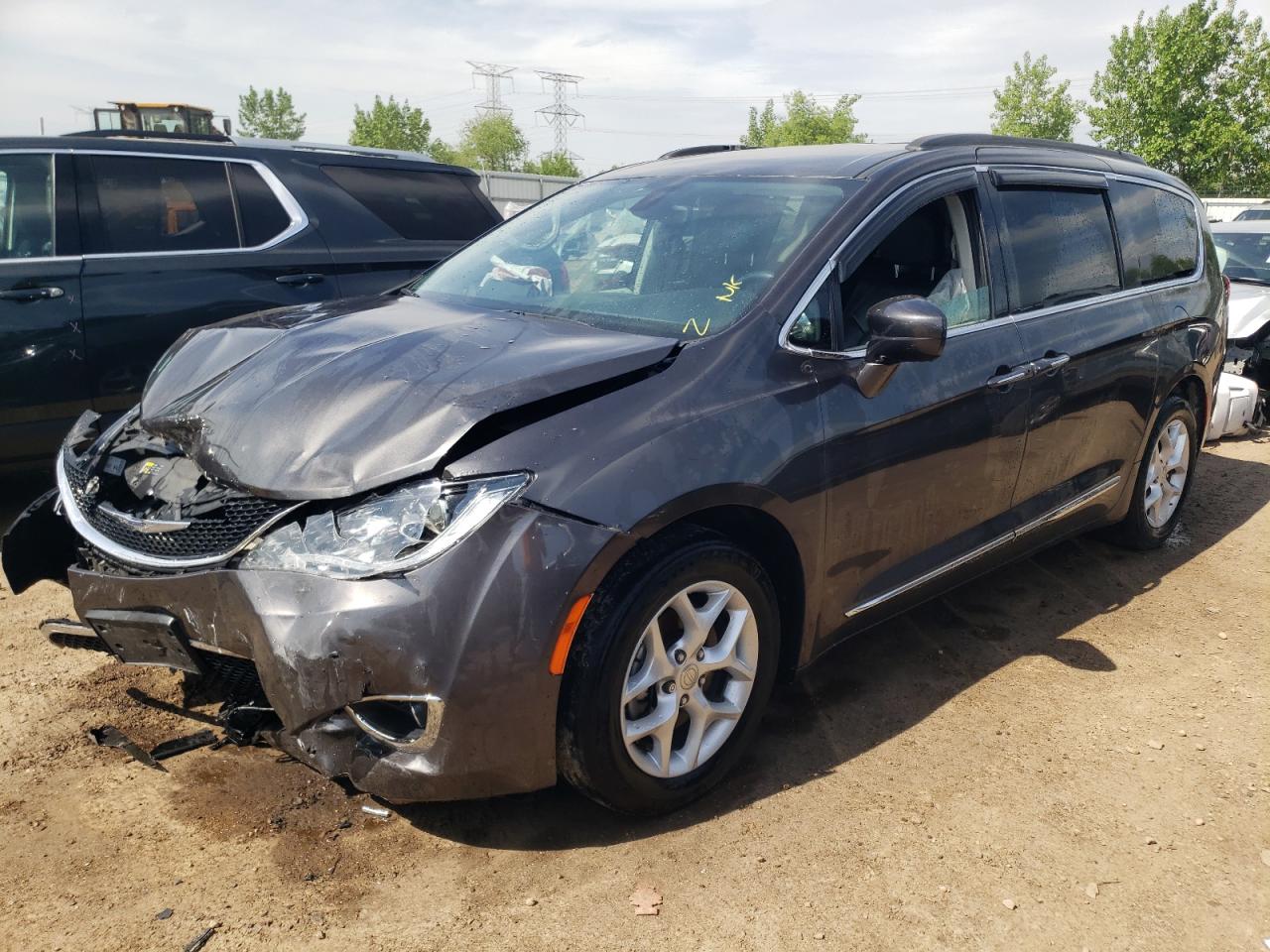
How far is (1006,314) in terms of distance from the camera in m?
3.57

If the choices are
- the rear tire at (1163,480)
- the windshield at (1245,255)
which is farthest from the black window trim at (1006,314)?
the windshield at (1245,255)

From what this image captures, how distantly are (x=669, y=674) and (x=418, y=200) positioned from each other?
411cm

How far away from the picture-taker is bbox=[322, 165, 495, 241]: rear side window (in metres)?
5.54

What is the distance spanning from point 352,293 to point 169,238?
916mm

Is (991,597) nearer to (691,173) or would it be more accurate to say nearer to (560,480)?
(691,173)

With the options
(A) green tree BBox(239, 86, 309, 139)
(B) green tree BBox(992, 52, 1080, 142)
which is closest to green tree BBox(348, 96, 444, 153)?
(A) green tree BBox(239, 86, 309, 139)

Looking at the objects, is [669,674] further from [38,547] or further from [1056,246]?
[1056,246]

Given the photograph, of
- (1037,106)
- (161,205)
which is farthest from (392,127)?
(161,205)

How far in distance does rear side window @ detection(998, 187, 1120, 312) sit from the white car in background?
11.3 ft

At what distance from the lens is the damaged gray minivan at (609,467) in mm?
2271

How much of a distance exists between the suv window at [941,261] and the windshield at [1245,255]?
6595mm

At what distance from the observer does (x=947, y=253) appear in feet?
11.5

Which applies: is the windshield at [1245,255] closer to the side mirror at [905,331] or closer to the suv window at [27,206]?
the side mirror at [905,331]

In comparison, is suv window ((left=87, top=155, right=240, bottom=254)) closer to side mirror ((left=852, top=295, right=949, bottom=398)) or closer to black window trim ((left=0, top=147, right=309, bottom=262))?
black window trim ((left=0, top=147, right=309, bottom=262))
